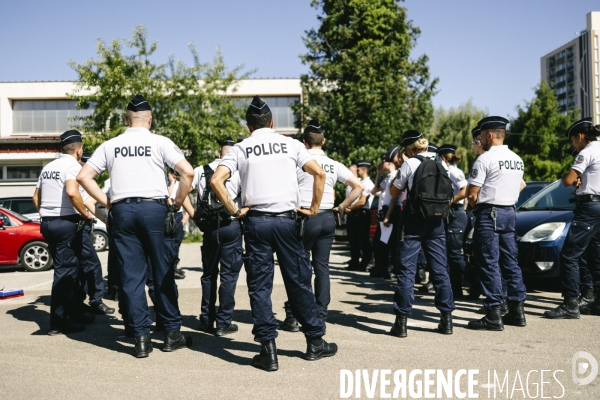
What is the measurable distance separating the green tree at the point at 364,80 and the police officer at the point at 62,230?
18.8 meters

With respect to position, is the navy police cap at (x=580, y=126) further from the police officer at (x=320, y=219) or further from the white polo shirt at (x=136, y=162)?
the white polo shirt at (x=136, y=162)

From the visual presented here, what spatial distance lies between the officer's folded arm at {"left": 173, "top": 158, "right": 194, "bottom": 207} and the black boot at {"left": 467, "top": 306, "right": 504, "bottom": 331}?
126 inches

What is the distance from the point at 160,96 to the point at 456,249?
20.0 m

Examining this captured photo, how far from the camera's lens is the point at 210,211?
5945mm

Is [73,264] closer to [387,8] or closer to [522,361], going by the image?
[522,361]

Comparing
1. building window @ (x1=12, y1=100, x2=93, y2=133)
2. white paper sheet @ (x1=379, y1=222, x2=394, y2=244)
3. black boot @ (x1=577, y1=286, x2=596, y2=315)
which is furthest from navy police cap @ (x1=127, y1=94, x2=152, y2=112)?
building window @ (x1=12, y1=100, x2=93, y2=133)

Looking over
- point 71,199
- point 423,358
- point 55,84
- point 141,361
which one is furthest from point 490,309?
point 55,84

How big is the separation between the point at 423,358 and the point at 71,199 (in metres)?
3.64

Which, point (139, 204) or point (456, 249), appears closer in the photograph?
point (139, 204)

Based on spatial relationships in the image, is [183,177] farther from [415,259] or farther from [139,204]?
[415,259]

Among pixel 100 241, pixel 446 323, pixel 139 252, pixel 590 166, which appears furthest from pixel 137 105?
pixel 100 241

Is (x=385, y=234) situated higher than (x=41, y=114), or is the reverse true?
(x=41, y=114)

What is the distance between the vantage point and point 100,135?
84.0ft

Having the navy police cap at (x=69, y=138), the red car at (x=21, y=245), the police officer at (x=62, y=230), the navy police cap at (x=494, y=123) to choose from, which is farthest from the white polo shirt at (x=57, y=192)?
the red car at (x=21, y=245)
